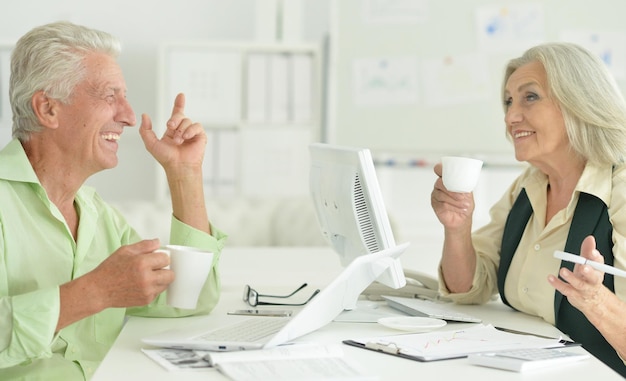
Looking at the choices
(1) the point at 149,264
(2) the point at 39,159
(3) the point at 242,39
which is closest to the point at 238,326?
(1) the point at 149,264

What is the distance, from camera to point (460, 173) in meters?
1.88

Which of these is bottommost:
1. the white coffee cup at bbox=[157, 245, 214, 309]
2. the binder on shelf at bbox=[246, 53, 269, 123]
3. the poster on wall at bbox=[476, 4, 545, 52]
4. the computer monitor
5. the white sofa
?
the white sofa

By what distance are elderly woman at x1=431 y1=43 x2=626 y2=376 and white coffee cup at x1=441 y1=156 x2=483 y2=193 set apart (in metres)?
0.12

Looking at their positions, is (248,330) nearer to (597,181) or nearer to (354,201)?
(354,201)

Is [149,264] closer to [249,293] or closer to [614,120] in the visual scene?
[249,293]

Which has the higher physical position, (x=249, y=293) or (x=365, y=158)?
(x=365, y=158)

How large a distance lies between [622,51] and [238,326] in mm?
3347

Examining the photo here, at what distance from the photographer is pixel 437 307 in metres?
1.96

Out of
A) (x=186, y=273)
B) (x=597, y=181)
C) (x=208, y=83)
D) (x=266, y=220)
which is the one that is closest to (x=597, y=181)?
(x=597, y=181)

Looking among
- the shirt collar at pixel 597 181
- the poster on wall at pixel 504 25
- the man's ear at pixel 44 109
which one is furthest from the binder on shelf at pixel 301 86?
the man's ear at pixel 44 109

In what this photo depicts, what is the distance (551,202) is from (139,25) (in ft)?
10.1

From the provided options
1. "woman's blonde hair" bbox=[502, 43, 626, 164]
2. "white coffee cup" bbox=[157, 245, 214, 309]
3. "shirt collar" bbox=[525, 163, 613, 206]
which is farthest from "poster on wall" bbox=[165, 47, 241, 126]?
"white coffee cup" bbox=[157, 245, 214, 309]

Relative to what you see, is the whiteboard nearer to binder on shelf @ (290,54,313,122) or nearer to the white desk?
binder on shelf @ (290,54,313,122)

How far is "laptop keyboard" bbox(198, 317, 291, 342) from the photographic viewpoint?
155 cm
